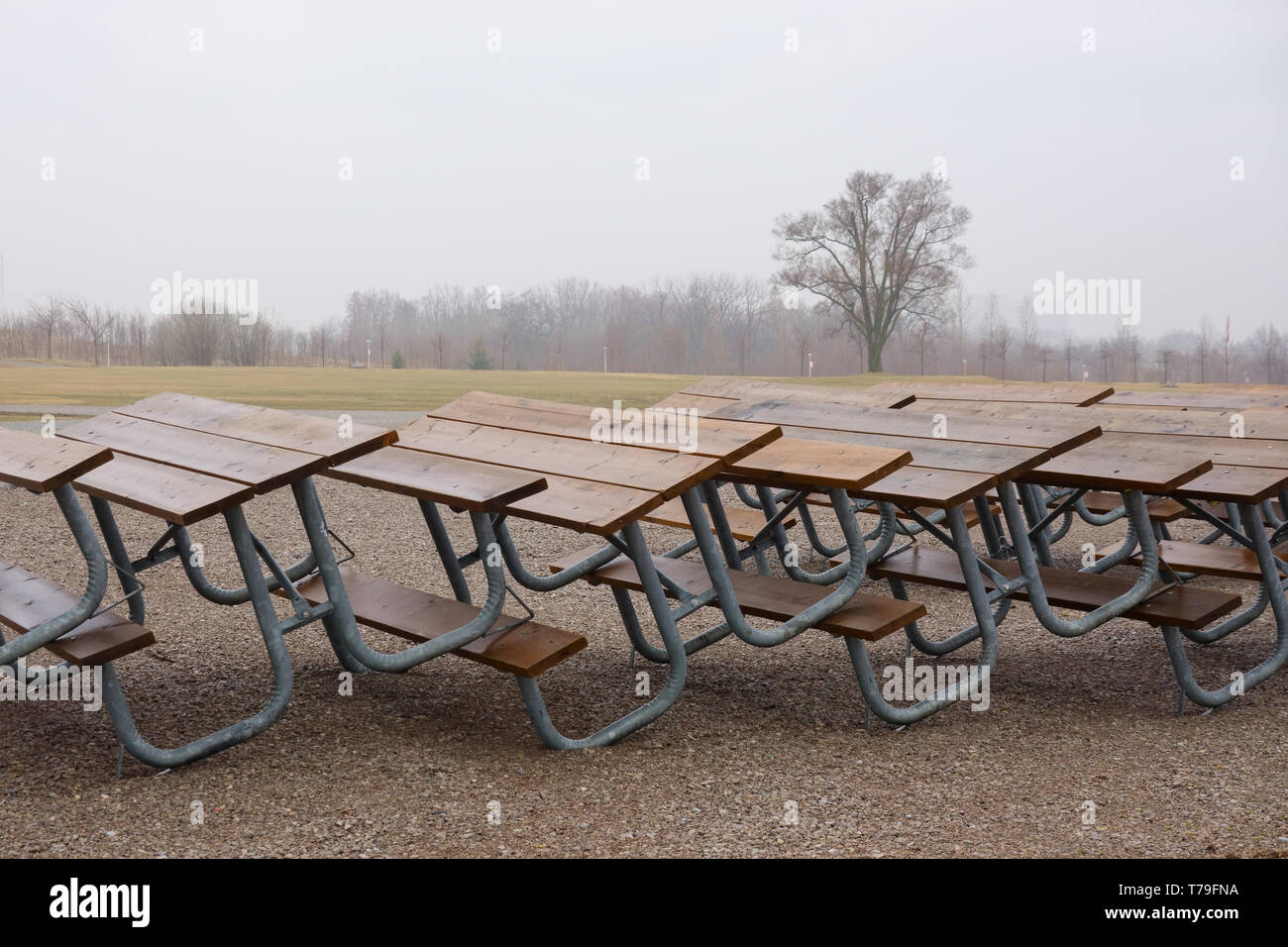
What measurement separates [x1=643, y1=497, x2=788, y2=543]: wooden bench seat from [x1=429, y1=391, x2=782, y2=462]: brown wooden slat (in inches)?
25.3

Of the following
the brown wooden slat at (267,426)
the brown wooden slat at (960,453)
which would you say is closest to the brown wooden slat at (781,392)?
the brown wooden slat at (960,453)

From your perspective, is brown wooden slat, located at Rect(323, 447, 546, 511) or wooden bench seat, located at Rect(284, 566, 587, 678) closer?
brown wooden slat, located at Rect(323, 447, 546, 511)

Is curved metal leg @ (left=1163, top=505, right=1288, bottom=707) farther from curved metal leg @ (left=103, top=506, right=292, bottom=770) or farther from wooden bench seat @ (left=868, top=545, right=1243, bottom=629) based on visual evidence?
curved metal leg @ (left=103, top=506, right=292, bottom=770)

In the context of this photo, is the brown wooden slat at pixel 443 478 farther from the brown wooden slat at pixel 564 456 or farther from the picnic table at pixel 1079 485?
the picnic table at pixel 1079 485

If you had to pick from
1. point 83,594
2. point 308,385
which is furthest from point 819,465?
point 308,385

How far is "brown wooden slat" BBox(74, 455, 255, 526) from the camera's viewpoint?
7.86ft

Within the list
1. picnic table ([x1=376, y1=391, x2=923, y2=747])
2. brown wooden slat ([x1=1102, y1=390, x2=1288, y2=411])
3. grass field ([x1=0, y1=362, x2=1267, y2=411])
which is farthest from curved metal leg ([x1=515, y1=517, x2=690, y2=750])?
grass field ([x1=0, y1=362, x2=1267, y2=411])

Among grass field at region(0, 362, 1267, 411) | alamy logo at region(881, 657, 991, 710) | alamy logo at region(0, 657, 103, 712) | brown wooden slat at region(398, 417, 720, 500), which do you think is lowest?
alamy logo at region(881, 657, 991, 710)

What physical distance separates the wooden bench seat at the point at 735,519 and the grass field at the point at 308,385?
7.98 metres

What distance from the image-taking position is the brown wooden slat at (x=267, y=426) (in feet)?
8.61

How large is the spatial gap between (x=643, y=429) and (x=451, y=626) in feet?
2.64

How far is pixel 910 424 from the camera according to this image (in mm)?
3641
